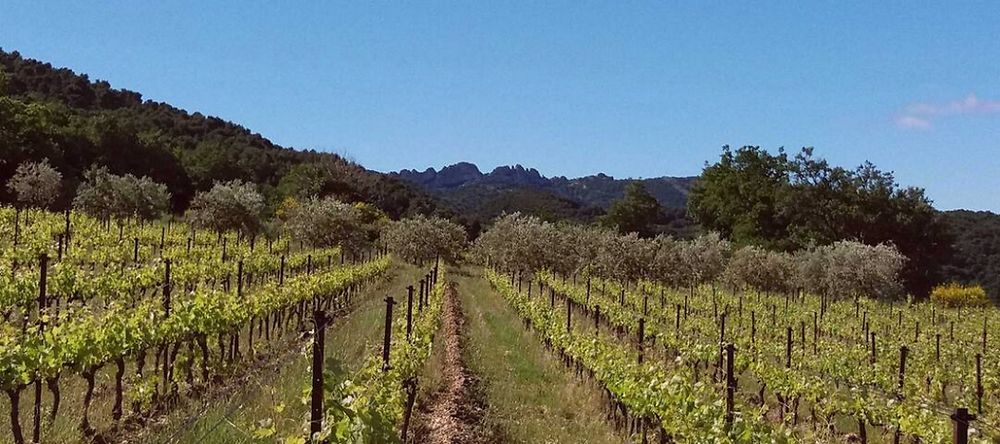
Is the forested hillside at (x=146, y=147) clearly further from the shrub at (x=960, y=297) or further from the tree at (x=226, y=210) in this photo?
the shrub at (x=960, y=297)

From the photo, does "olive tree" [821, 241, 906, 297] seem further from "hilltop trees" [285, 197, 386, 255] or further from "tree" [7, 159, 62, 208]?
"tree" [7, 159, 62, 208]

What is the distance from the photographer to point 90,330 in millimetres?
7609

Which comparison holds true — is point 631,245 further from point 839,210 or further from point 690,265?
point 839,210

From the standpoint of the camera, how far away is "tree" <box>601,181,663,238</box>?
6950cm

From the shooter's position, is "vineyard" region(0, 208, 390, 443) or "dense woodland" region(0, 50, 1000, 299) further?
"dense woodland" region(0, 50, 1000, 299)

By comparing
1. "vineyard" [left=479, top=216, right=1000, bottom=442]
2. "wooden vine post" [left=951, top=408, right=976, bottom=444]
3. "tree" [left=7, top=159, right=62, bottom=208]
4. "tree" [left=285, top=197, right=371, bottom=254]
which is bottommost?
"vineyard" [left=479, top=216, right=1000, bottom=442]

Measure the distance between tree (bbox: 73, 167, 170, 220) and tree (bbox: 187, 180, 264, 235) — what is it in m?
2.19

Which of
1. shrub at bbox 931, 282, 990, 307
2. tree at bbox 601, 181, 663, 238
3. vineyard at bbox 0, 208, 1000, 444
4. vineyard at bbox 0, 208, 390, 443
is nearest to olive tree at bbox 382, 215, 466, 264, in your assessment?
vineyard at bbox 0, 208, 1000, 444

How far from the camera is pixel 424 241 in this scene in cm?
4444

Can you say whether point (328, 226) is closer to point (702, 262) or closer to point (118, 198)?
point (118, 198)

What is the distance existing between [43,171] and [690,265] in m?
34.6

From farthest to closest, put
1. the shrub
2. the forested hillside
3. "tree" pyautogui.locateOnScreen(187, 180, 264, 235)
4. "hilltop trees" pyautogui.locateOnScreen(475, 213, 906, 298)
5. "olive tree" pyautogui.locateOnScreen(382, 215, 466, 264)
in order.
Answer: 1. the forested hillside
2. "olive tree" pyautogui.locateOnScreen(382, 215, 466, 264)
3. "tree" pyautogui.locateOnScreen(187, 180, 264, 235)
4. the shrub
5. "hilltop trees" pyautogui.locateOnScreen(475, 213, 906, 298)

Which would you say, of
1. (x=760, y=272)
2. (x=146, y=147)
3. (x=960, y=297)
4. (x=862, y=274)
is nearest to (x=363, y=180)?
(x=146, y=147)

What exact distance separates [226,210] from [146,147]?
685 inches
